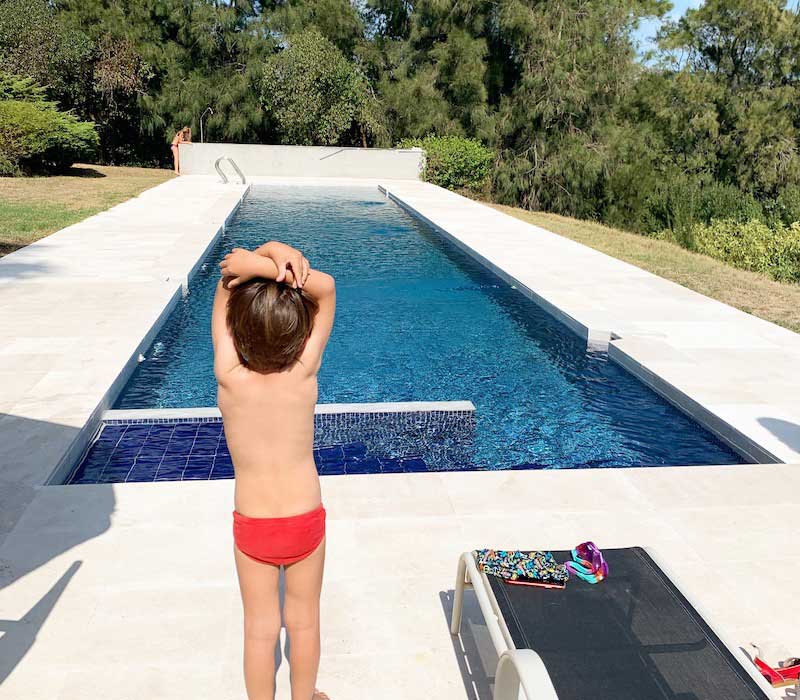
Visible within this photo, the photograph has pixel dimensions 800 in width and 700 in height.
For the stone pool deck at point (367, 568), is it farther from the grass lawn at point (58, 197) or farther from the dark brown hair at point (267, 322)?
the grass lawn at point (58, 197)

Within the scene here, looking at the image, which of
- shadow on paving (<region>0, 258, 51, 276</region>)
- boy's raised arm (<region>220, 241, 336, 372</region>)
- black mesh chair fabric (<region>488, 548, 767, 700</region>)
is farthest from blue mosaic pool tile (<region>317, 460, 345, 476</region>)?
shadow on paving (<region>0, 258, 51, 276</region>)

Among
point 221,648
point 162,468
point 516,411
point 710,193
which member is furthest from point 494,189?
point 221,648

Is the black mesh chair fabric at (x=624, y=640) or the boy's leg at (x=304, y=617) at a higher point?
the boy's leg at (x=304, y=617)

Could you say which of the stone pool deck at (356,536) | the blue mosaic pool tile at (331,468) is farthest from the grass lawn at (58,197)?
the blue mosaic pool tile at (331,468)

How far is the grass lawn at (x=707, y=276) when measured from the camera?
8.45 m

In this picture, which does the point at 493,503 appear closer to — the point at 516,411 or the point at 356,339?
the point at 516,411

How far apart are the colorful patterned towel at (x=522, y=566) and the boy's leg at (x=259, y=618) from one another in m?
0.81

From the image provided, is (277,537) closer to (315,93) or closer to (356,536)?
(356,536)

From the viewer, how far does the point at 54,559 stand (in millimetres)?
3137

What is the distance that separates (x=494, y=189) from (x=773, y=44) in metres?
10.3

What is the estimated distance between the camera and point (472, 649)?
8.97ft

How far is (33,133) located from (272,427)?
18.3 m

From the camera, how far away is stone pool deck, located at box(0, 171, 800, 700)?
260 cm

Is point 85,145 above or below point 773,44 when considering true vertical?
below
